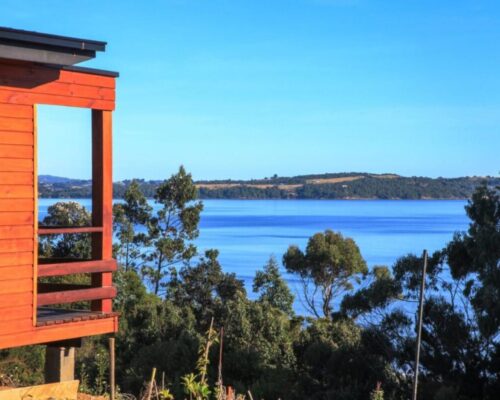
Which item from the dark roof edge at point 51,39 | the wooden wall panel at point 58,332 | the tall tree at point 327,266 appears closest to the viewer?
the dark roof edge at point 51,39

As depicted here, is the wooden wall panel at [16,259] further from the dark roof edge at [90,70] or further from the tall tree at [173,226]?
the tall tree at [173,226]

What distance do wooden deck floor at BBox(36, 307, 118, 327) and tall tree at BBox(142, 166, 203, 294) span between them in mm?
28939

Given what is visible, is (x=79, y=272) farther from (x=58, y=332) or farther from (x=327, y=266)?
(x=327, y=266)

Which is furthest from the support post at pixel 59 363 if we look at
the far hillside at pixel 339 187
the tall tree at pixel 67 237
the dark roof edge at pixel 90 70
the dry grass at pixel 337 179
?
the dry grass at pixel 337 179

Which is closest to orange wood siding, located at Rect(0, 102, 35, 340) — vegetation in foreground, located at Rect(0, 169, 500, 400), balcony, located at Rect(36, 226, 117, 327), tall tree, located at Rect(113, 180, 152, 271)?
balcony, located at Rect(36, 226, 117, 327)

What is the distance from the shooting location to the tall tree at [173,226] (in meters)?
36.6

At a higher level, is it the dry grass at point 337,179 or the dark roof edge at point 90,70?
the dark roof edge at point 90,70

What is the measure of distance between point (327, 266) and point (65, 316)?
34.2 meters

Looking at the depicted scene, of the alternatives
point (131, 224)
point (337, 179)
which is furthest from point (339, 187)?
point (131, 224)

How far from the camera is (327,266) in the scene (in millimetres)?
40875

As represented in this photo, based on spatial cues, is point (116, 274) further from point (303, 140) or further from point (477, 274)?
point (303, 140)

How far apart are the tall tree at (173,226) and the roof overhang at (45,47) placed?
29937 mm

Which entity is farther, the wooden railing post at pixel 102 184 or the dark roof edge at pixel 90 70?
the wooden railing post at pixel 102 184

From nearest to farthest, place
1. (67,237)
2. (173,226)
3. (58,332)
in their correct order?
(58,332)
(67,237)
(173,226)
